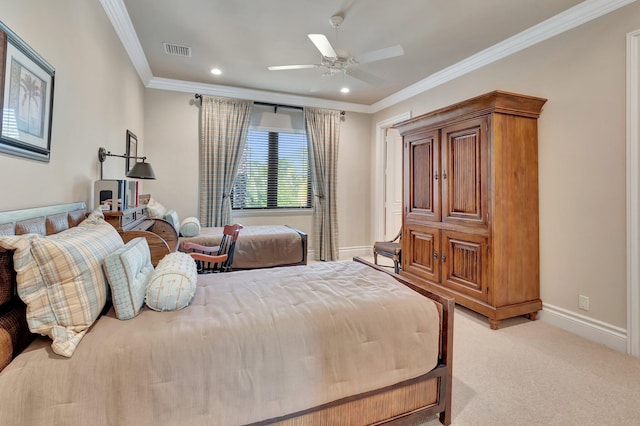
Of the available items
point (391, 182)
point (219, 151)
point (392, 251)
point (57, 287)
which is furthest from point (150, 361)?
point (391, 182)

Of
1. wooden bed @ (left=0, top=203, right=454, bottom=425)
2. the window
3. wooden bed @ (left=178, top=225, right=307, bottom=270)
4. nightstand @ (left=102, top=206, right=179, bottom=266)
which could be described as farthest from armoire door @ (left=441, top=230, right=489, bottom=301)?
the window

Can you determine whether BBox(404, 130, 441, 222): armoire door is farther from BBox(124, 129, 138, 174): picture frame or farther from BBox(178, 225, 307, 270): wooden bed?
BBox(124, 129, 138, 174): picture frame

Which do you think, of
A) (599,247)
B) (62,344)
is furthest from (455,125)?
(62,344)

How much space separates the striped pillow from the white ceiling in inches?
93.0

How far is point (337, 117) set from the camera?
5.34 metres

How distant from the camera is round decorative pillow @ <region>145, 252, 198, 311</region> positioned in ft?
4.51

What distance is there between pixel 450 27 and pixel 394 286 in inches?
106

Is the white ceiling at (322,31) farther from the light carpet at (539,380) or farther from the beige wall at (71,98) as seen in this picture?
the light carpet at (539,380)

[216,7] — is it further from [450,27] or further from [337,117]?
[337,117]

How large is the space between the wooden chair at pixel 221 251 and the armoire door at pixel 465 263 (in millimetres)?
2177

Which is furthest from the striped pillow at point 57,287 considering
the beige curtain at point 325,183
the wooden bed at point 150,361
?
the beige curtain at point 325,183

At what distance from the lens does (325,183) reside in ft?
17.4

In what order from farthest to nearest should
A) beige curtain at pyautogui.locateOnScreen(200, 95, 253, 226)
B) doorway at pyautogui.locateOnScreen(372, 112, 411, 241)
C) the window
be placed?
doorway at pyautogui.locateOnScreen(372, 112, 411, 241)
the window
beige curtain at pyautogui.locateOnScreen(200, 95, 253, 226)

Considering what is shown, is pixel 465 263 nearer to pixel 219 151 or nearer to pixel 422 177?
pixel 422 177
